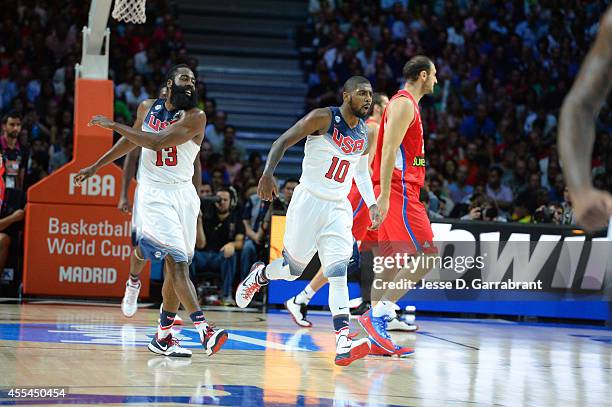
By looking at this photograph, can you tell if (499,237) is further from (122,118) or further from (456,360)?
(122,118)

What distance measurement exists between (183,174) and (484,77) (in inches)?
451

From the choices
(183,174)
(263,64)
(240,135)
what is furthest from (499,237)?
(263,64)

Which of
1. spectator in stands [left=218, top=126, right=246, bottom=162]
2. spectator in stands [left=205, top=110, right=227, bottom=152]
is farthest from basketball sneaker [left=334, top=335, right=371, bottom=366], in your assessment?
spectator in stands [left=205, top=110, right=227, bottom=152]

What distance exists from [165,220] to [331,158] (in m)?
1.11

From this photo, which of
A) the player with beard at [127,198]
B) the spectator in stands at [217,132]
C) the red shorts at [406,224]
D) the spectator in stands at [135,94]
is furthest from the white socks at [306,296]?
the spectator in stands at [135,94]

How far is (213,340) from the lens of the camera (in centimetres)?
564

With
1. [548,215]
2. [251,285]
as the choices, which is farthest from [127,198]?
[548,215]

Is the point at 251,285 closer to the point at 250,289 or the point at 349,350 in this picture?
the point at 250,289

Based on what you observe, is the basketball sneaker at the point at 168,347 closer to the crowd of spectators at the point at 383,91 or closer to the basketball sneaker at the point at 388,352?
the basketball sneaker at the point at 388,352

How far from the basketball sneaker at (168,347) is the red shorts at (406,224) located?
197 centimetres

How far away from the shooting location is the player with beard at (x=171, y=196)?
5781mm

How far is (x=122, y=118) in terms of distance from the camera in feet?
44.1

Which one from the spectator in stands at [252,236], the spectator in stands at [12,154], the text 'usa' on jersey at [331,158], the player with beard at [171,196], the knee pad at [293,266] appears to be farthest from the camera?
the spectator in stands at [12,154]

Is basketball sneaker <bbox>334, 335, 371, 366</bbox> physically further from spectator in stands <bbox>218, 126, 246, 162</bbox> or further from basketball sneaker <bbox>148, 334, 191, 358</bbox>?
spectator in stands <bbox>218, 126, 246, 162</bbox>
